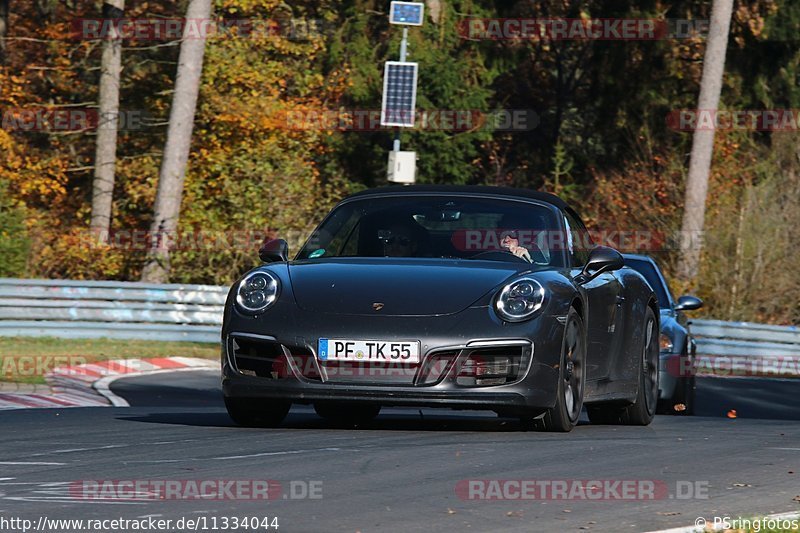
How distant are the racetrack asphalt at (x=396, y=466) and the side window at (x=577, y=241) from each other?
1109mm

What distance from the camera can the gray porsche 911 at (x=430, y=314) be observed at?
8.76m

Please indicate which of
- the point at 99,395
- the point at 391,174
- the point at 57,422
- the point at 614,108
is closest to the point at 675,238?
the point at 391,174

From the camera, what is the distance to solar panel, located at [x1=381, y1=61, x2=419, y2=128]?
27.7 m

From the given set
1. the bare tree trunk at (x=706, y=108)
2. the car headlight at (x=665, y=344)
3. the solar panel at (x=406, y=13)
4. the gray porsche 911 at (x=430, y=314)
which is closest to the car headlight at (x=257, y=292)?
the gray porsche 911 at (x=430, y=314)

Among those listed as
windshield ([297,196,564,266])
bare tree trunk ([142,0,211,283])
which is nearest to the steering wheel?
windshield ([297,196,564,266])

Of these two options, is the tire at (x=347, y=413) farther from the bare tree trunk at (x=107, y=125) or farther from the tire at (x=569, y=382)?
the bare tree trunk at (x=107, y=125)

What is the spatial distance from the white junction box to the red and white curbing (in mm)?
5374

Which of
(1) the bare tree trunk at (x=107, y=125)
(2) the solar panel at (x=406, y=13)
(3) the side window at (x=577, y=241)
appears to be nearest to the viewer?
(3) the side window at (x=577, y=241)

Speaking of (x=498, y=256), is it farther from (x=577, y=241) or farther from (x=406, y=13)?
(x=406, y=13)

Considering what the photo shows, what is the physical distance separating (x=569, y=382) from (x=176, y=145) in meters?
21.6

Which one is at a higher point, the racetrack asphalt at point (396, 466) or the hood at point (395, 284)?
the hood at point (395, 284)

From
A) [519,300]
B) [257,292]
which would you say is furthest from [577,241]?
[257,292]

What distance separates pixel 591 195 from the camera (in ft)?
146

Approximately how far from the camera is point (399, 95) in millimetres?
28203
